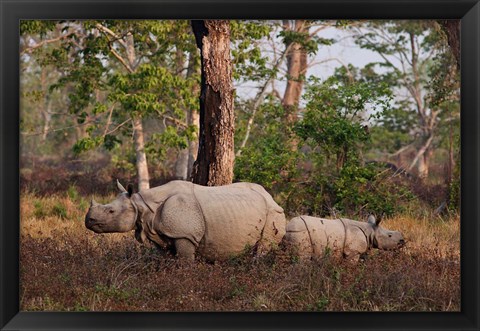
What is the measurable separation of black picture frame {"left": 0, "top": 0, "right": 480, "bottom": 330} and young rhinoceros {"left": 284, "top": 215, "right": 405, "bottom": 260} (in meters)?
2.76

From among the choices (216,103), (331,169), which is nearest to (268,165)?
(331,169)

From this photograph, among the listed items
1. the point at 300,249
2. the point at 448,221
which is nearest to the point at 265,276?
the point at 300,249

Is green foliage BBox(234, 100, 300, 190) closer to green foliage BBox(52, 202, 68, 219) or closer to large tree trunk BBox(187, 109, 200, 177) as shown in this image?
green foliage BBox(52, 202, 68, 219)

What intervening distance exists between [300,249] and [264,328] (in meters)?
2.97

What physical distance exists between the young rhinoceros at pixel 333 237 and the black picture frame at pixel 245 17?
2.76 meters

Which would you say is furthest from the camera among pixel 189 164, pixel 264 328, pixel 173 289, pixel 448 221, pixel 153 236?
pixel 189 164

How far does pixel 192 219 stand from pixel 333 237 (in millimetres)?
1687

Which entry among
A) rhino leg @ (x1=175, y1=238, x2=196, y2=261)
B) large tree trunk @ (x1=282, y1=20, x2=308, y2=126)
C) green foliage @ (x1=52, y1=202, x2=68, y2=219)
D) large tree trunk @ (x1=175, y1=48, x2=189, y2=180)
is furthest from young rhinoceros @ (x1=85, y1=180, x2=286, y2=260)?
large tree trunk @ (x1=282, y1=20, x2=308, y2=126)

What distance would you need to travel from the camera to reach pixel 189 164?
2134 cm

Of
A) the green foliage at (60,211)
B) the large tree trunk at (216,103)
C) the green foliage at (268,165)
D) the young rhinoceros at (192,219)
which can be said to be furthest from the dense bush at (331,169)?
the young rhinoceros at (192,219)

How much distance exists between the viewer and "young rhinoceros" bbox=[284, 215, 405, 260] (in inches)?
368

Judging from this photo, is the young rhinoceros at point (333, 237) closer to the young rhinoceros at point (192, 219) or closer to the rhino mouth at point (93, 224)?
the young rhinoceros at point (192, 219)
